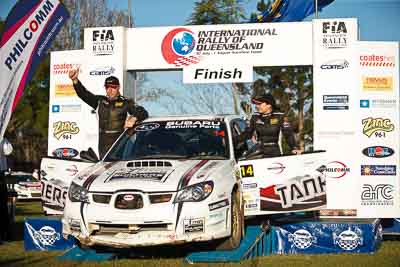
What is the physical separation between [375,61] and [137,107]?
4593mm

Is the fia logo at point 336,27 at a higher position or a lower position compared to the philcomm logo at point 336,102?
higher

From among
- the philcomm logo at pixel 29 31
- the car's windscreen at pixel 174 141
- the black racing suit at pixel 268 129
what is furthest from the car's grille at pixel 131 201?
the philcomm logo at pixel 29 31

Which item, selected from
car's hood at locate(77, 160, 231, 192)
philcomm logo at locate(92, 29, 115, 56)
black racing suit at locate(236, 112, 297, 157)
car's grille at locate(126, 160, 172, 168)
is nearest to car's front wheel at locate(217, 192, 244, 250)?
car's hood at locate(77, 160, 231, 192)

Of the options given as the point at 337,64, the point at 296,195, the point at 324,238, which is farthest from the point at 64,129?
the point at 324,238

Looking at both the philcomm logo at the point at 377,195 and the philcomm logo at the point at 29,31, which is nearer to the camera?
the philcomm logo at the point at 29,31

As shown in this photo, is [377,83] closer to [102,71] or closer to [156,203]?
[102,71]

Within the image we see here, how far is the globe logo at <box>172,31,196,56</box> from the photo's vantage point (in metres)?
12.9

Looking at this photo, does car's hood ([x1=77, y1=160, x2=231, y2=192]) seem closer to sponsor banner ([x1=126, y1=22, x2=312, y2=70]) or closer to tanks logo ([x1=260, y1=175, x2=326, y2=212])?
tanks logo ([x1=260, y1=175, x2=326, y2=212])

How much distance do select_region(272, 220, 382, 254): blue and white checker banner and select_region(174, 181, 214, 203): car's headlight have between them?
7.68ft

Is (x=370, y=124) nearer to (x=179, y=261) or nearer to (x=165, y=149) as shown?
(x=165, y=149)

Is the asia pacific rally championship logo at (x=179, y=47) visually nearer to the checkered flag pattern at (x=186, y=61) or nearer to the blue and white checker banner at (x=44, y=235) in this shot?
the checkered flag pattern at (x=186, y=61)

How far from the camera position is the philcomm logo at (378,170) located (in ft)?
40.4

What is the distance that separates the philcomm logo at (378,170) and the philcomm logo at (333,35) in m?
2.27

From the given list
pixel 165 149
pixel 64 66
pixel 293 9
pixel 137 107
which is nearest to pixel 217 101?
pixel 293 9
